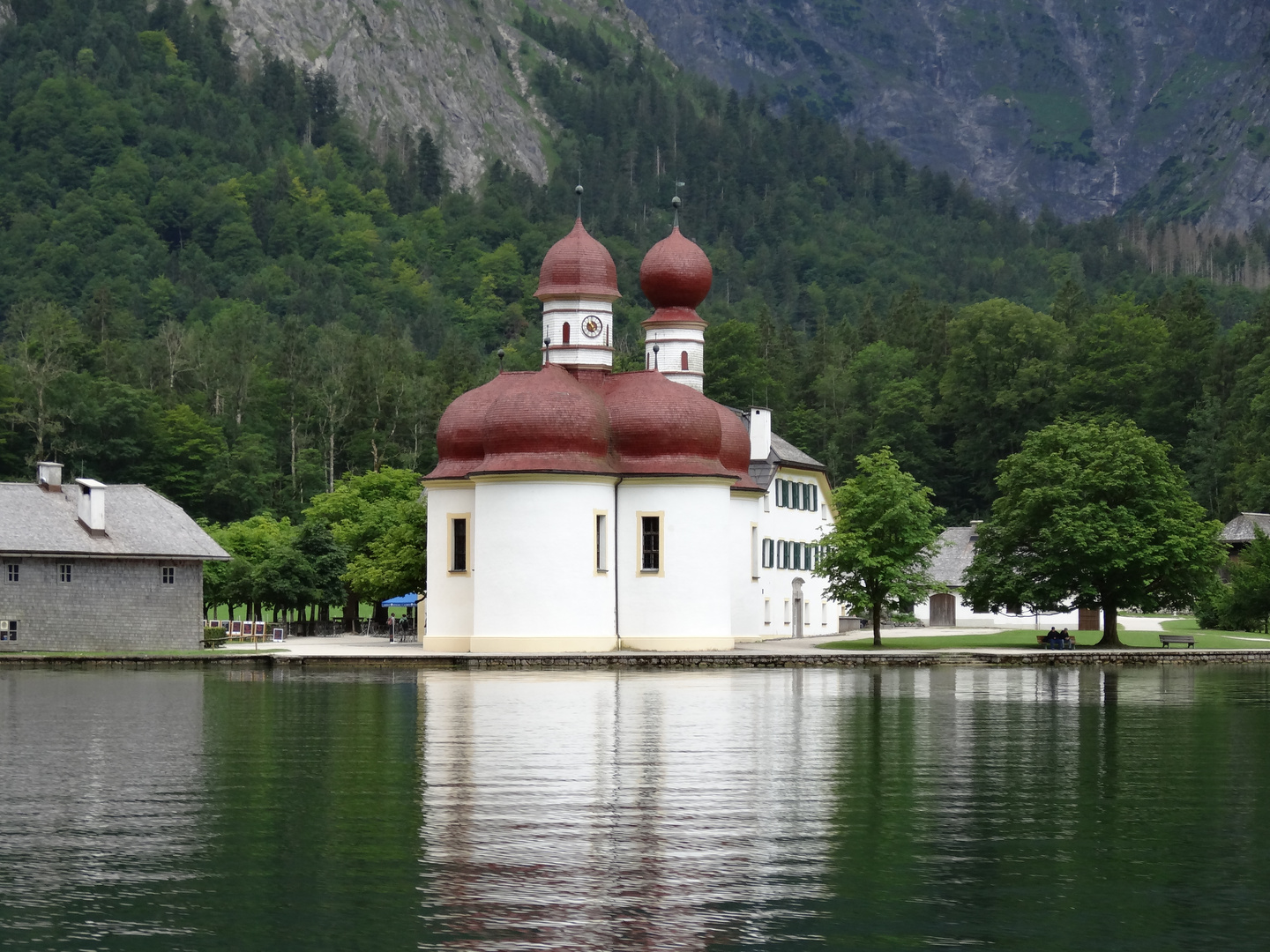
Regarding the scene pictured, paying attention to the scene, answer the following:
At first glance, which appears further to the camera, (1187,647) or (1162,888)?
(1187,647)

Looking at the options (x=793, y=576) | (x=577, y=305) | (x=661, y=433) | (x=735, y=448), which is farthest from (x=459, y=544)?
(x=793, y=576)

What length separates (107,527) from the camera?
71875 mm

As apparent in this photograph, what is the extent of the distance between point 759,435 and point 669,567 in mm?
17806

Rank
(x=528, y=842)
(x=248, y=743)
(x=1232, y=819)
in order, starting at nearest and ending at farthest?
1. (x=528, y=842)
2. (x=1232, y=819)
3. (x=248, y=743)

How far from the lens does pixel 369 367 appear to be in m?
151

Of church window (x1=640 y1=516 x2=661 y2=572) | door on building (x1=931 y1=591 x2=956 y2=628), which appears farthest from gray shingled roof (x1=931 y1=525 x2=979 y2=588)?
church window (x1=640 y1=516 x2=661 y2=572)

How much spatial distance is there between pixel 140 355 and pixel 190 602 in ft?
301

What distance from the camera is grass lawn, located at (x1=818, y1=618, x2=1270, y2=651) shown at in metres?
77.8

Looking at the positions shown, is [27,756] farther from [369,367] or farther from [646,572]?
[369,367]

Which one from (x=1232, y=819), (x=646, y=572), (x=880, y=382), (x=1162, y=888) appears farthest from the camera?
(x=880, y=382)

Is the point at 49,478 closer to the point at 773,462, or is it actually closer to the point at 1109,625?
the point at 773,462

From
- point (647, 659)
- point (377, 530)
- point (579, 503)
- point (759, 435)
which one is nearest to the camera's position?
point (647, 659)

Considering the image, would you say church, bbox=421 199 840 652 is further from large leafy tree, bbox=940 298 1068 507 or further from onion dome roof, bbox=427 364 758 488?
large leafy tree, bbox=940 298 1068 507

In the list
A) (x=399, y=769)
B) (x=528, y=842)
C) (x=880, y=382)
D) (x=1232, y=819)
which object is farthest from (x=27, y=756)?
(x=880, y=382)
